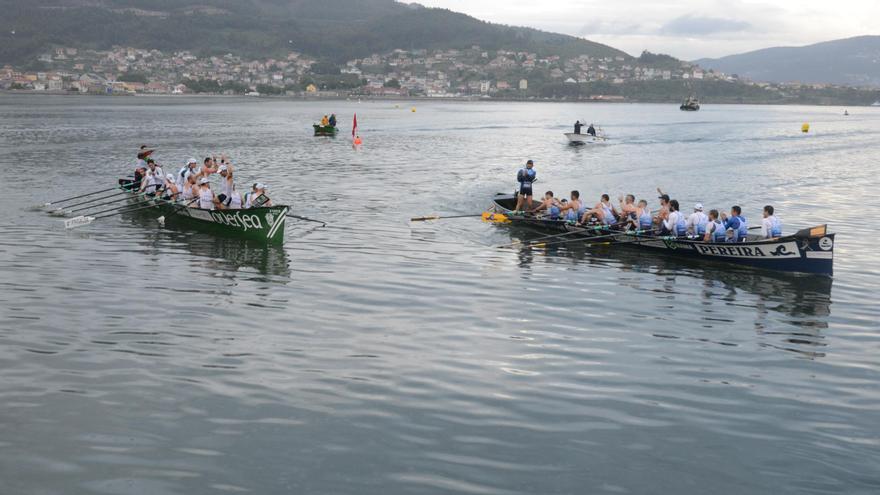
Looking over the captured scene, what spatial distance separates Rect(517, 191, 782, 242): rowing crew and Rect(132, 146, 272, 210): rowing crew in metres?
11.4

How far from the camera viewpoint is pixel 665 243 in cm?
2906

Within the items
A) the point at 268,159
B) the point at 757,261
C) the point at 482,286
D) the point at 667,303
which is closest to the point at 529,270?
the point at 482,286

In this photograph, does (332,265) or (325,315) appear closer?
(325,315)

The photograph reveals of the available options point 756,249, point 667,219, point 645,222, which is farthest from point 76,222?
point 756,249

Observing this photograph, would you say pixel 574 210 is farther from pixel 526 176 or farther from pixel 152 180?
pixel 152 180

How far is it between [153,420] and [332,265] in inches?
513

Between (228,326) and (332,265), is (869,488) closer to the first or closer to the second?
(228,326)

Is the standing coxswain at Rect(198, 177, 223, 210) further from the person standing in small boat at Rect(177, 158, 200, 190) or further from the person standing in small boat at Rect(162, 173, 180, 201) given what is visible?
the person standing in small boat at Rect(162, 173, 180, 201)

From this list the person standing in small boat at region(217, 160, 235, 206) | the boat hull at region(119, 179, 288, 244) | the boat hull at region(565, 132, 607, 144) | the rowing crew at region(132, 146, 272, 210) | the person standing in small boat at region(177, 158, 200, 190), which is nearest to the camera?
the boat hull at region(119, 179, 288, 244)

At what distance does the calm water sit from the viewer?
12383 millimetres

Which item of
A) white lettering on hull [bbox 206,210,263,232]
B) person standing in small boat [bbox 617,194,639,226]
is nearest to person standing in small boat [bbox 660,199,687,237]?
person standing in small boat [bbox 617,194,639,226]

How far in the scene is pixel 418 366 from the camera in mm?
16688

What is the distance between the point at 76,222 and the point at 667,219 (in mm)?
23211

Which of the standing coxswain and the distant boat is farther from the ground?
the distant boat
